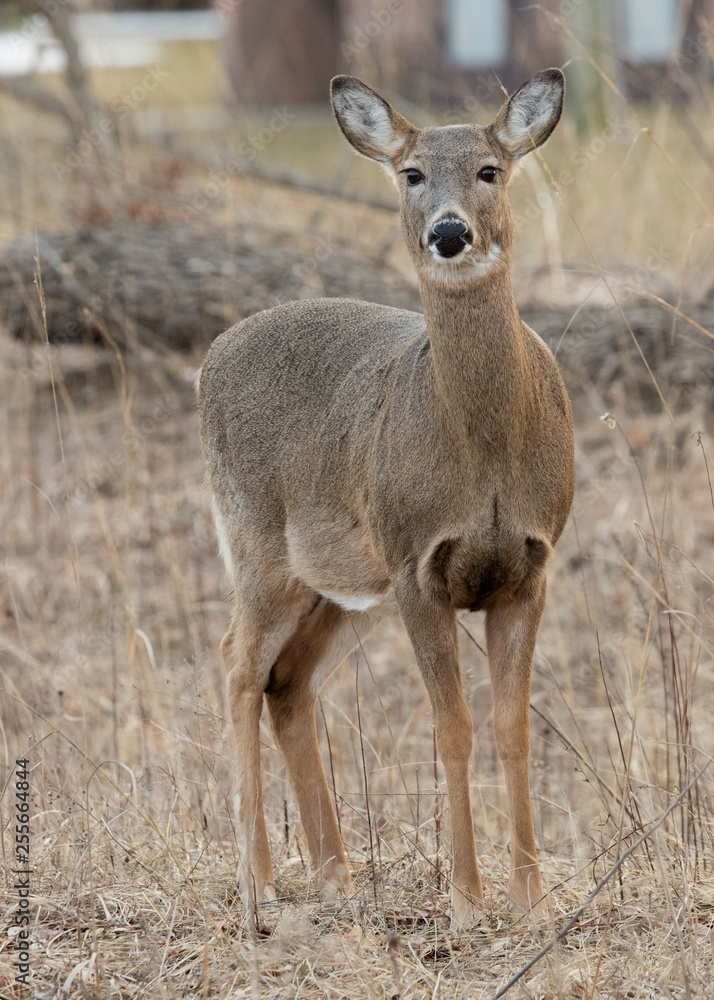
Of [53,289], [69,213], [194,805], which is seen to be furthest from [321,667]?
[69,213]

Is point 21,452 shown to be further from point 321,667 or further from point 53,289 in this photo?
point 321,667

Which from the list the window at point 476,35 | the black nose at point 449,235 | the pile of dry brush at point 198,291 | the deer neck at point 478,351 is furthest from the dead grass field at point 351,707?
the window at point 476,35

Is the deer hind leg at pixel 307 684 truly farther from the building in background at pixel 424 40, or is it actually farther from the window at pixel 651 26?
the window at pixel 651 26

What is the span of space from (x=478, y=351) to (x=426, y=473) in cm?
36

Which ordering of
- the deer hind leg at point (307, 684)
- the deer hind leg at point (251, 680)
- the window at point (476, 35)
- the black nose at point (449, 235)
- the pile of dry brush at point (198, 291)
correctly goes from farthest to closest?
the window at point (476, 35)
the pile of dry brush at point (198, 291)
the deer hind leg at point (307, 684)
the deer hind leg at point (251, 680)
the black nose at point (449, 235)

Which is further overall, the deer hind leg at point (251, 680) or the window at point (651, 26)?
the window at point (651, 26)

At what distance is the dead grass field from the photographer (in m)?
3.29

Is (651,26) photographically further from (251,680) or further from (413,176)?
(251,680)

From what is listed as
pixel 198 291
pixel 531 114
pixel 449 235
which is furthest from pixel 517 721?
pixel 198 291

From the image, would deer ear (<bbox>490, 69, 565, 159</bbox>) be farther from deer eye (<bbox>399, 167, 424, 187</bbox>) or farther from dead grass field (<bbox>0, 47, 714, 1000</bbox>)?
dead grass field (<bbox>0, 47, 714, 1000</bbox>)

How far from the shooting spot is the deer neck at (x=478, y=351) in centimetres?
330

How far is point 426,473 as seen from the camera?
3316mm

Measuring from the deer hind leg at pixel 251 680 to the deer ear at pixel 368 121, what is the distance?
4.77 ft

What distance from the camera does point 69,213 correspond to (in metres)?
9.52
